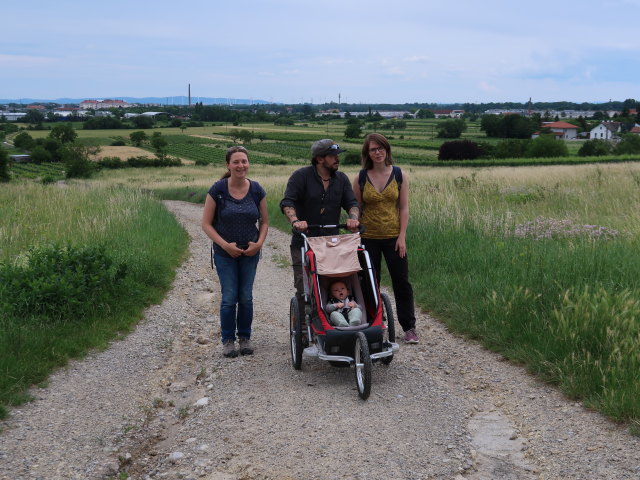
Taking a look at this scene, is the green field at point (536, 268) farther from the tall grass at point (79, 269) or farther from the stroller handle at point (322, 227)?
the stroller handle at point (322, 227)

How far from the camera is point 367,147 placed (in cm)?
648

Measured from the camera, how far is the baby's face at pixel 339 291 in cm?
588

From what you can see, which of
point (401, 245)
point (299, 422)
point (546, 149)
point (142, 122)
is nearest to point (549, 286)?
point (401, 245)

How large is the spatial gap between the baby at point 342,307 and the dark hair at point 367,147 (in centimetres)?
139

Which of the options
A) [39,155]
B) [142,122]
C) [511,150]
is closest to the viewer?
[511,150]

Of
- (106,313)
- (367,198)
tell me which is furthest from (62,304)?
(367,198)

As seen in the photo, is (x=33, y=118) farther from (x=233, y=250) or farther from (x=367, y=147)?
(x=367, y=147)

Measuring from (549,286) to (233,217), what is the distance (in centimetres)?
363

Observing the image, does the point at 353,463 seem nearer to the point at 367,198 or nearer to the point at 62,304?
the point at 367,198

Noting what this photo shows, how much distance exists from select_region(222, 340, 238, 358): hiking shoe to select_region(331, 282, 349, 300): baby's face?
4.72 ft

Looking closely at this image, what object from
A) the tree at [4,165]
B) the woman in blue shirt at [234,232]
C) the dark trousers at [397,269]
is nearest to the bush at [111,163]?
the tree at [4,165]

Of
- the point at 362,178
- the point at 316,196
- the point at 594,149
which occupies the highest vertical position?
the point at 362,178

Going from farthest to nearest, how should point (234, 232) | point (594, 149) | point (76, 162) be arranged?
point (76, 162), point (594, 149), point (234, 232)

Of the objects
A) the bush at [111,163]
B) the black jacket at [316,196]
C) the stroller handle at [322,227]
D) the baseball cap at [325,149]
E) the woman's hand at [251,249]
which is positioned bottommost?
the bush at [111,163]
